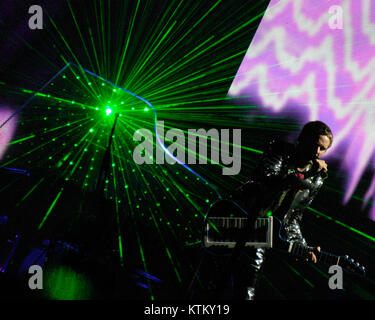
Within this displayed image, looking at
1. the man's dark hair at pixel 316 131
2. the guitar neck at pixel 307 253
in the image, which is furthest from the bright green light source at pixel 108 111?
the guitar neck at pixel 307 253

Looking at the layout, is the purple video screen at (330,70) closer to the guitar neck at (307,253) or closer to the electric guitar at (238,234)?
the guitar neck at (307,253)

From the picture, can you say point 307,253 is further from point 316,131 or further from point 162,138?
point 162,138

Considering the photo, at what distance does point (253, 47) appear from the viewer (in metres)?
2.73

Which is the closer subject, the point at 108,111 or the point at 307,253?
the point at 307,253

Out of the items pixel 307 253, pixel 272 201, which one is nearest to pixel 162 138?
pixel 272 201

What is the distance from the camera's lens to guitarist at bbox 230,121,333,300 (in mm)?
1648

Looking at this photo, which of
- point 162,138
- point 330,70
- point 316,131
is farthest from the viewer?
point 162,138

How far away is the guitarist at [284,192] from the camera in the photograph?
1.65m

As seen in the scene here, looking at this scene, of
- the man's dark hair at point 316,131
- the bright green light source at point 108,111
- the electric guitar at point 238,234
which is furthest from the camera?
the bright green light source at point 108,111

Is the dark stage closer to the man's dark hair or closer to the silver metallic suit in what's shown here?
the silver metallic suit

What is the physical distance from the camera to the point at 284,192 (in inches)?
68.6

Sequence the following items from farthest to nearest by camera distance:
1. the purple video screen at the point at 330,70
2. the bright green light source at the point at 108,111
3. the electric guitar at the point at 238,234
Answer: the bright green light source at the point at 108,111
the purple video screen at the point at 330,70
the electric guitar at the point at 238,234

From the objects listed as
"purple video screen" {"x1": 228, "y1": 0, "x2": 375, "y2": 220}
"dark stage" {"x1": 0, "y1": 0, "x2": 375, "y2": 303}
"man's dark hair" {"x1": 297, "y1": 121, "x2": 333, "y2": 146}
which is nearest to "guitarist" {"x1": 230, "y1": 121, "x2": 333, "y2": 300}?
"man's dark hair" {"x1": 297, "y1": 121, "x2": 333, "y2": 146}
